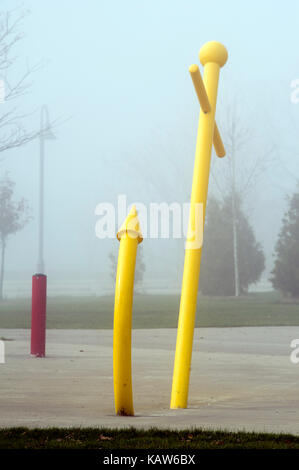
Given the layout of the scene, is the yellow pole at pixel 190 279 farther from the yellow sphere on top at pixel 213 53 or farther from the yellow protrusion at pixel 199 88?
the yellow sphere on top at pixel 213 53

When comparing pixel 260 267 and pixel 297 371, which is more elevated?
pixel 260 267

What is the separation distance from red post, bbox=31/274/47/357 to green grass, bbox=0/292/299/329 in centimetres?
852

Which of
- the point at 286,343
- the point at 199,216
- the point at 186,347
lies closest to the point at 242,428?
the point at 186,347

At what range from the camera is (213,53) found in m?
6.70

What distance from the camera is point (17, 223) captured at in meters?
31.8

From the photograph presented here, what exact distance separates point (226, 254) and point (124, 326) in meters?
24.5

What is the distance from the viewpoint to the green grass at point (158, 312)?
2008 cm

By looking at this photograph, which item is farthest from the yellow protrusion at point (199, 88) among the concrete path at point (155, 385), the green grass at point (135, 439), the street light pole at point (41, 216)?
the street light pole at point (41, 216)

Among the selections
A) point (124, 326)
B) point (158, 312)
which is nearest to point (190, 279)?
point (124, 326)

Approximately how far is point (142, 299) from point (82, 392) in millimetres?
23391

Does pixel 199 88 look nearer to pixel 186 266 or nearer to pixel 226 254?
pixel 186 266

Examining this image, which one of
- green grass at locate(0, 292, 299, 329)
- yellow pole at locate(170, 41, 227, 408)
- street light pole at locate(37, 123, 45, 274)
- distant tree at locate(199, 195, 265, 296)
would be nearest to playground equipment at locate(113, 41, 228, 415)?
yellow pole at locate(170, 41, 227, 408)

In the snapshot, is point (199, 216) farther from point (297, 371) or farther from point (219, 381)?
point (297, 371)

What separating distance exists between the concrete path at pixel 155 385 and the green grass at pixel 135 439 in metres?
0.26
